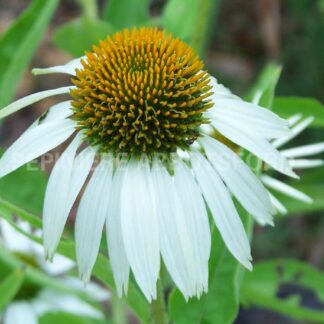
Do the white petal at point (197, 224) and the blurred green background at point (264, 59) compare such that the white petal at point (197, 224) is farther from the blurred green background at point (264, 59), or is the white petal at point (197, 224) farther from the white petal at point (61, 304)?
the blurred green background at point (264, 59)

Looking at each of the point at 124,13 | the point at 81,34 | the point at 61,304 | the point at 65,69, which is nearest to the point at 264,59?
the point at 124,13

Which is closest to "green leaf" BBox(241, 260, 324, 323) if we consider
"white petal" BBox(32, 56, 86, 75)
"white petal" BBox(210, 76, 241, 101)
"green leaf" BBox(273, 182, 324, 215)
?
"green leaf" BBox(273, 182, 324, 215)

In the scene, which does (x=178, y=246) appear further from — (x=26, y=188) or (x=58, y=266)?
(x=58, y=266)

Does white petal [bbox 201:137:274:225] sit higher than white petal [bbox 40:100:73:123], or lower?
lower

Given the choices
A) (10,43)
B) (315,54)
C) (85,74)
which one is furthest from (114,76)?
(315,54)

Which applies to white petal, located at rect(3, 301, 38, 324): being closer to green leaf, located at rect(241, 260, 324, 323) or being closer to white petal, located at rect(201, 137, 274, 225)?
green leaf, located at rect(241, 260, 324, 323)

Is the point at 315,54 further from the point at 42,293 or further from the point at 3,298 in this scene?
the point at 3,298
